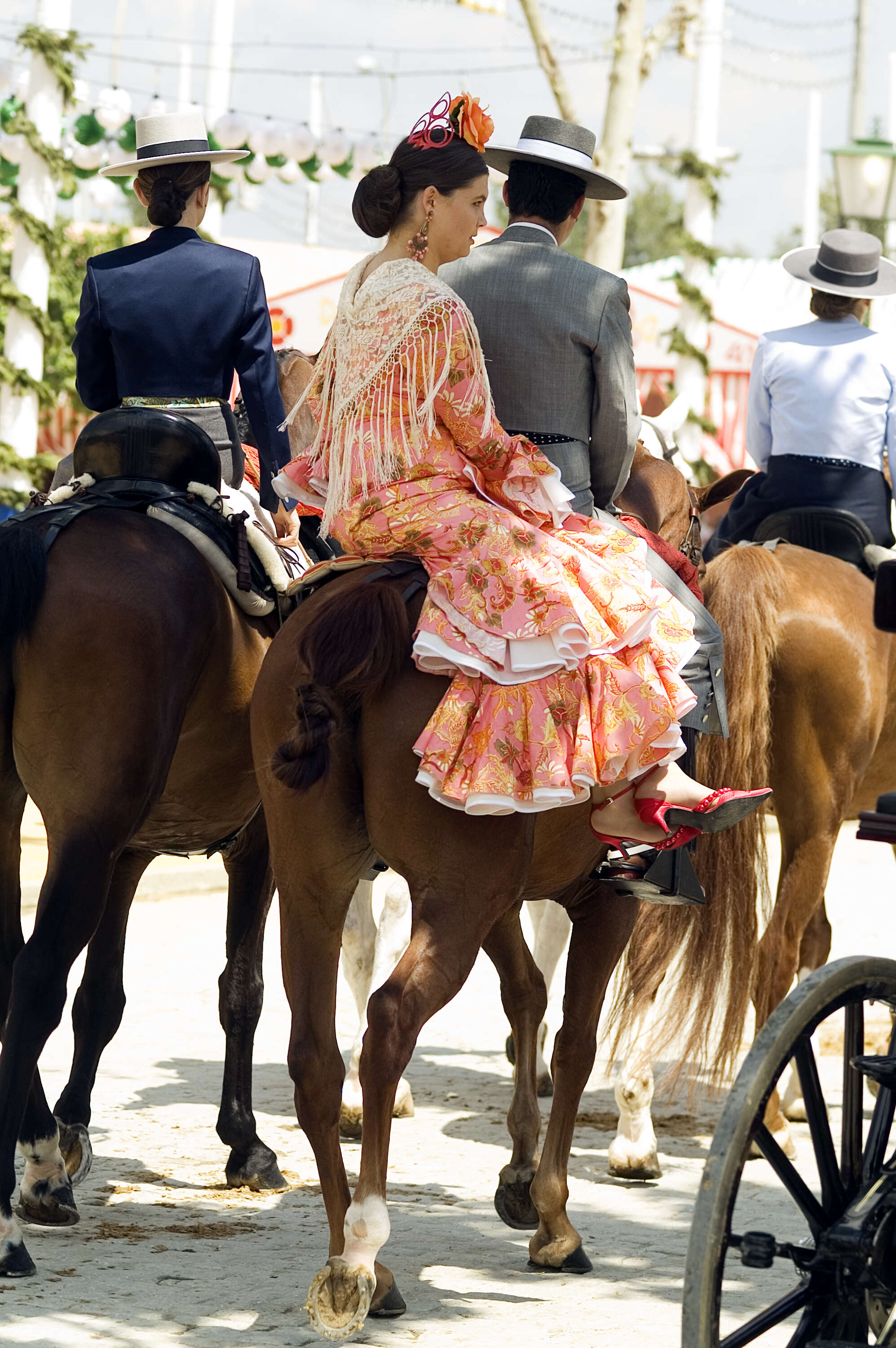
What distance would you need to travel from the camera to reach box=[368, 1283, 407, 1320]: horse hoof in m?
3.97

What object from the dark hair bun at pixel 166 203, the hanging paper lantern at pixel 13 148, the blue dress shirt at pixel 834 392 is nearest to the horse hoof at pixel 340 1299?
the dark hair bun at pixel 166 203

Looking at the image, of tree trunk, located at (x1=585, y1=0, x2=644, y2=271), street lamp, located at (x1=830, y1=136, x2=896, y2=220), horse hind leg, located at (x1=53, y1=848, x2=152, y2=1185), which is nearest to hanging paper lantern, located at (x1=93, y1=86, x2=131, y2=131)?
tree trunk, located at (x1=585, y1=0, x2=644, y2=271)

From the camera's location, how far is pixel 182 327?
505 centimetres

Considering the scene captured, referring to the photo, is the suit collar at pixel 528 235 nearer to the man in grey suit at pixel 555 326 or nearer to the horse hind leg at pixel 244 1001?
the man in grey suit at pixel 555 326

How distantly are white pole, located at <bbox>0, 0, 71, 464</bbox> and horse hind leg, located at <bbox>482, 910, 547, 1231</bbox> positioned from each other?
10.0m

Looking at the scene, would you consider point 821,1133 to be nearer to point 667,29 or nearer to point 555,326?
point 555,326

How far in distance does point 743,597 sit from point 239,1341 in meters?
3.03

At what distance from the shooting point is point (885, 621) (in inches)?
115

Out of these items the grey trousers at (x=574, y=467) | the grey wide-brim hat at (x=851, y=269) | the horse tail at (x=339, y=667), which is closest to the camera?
the horse tail at (x=339, y=667)

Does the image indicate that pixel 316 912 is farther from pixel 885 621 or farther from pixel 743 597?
pixel 743 597

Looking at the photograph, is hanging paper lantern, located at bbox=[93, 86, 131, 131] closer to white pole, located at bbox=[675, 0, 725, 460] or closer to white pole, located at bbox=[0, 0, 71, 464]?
white pole, located at bbox=[0, 0, 71, 464]

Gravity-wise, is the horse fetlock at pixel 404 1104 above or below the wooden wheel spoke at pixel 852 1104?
below

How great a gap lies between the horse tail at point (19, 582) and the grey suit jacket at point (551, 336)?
1.24 m

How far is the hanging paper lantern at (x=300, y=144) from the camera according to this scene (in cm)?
1622
